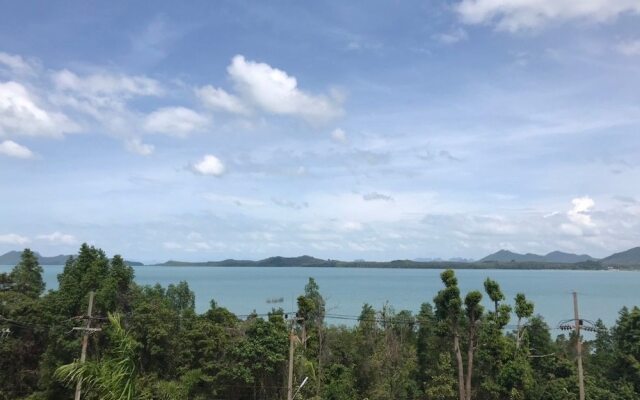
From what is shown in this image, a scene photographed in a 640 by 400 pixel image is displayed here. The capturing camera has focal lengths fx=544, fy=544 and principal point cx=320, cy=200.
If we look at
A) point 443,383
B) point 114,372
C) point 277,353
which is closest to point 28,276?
point 277,353

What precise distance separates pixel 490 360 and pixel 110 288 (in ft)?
55.3

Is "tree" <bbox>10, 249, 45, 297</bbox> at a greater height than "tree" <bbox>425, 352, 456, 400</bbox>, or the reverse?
"tree" <bbox>10, 249, 45, 297</bbox>

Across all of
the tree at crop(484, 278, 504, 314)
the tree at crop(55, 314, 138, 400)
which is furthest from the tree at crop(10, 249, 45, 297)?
the tree at crop(55, 314, 138, 400)

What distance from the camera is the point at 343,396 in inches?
947

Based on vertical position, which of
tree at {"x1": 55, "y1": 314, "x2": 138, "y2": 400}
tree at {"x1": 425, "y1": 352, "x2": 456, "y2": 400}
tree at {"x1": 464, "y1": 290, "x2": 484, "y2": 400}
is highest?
tree at {"x1": 55, "y1": 314, "x2": 138, "y2": 400}

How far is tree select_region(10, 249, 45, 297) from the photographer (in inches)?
1137

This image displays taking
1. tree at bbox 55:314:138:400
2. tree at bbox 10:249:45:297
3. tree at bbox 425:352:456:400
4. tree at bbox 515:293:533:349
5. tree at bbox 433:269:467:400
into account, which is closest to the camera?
tree at bbox 55:314:138:400

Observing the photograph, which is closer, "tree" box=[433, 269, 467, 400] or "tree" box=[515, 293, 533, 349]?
"tree" box=[433, 269, 467, 400]

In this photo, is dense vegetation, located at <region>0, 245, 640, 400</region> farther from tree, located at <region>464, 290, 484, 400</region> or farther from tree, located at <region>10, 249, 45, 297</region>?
tree, located at <region>10, 249, 45, 297</region>

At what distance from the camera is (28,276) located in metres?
29.8

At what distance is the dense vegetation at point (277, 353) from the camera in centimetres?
2223

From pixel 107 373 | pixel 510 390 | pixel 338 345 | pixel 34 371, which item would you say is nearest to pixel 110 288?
pixel 34 371

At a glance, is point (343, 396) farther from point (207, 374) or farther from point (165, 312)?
point (165, 312)

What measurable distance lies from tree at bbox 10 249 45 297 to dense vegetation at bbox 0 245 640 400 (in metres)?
4.30
